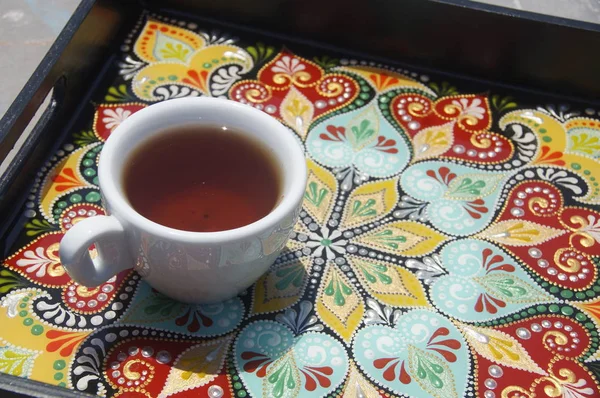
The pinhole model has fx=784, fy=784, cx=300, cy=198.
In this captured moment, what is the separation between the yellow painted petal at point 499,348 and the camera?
20.0 inches

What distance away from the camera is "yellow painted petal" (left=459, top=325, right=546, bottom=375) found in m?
0.51

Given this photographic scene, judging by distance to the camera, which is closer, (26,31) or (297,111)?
(297,111)

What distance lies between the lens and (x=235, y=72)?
67cm

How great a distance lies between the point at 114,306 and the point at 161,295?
3 cm

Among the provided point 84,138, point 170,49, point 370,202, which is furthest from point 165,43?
point 370,202

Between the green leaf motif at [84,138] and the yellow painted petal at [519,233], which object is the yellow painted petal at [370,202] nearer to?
the yellow painted petal at [519,233]

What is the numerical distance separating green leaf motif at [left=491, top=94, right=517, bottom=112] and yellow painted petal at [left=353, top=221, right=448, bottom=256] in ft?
0.48

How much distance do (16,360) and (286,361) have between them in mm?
166

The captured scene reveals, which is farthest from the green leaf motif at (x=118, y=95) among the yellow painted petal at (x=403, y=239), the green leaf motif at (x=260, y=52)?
the yellow painted petal at (x=403, y=239)

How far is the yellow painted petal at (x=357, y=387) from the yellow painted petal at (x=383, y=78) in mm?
269

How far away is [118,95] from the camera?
64 cm

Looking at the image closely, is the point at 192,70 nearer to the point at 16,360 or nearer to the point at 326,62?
the point at 326,62

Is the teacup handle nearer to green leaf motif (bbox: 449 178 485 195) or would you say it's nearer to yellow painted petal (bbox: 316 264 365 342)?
yellow painted petal (bbox: 316 264 365 342)

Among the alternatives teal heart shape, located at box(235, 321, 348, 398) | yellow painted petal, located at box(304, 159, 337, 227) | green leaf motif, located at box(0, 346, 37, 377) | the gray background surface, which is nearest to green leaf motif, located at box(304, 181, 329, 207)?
yellow painted petal, located at box(304, 159, 337, 227)
